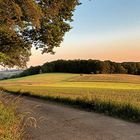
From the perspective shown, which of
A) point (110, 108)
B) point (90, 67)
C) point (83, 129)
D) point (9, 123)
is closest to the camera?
point (9, 123)

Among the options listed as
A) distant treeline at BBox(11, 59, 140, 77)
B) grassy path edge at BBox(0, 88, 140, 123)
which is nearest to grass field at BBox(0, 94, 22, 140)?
grassy path edge at BBox(0, 88, 140, 123)

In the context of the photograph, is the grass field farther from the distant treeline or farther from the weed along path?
the distant treeline

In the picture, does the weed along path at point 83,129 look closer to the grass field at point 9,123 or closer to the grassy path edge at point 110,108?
the grass field at point 9,123

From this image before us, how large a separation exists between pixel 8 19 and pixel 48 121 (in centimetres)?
429

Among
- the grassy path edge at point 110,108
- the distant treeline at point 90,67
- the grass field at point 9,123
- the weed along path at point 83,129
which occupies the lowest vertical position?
the weed along path at point 83,129

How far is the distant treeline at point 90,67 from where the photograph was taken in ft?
406

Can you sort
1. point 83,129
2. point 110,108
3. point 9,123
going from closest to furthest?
point 9,123 → point 83,129 → point 110,108

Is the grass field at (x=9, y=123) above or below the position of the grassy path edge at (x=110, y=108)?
above

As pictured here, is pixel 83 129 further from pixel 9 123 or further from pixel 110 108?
pixel 110 108

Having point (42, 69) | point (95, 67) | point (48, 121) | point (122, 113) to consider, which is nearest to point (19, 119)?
point (48, 121)

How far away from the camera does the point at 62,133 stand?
13562 millimetres

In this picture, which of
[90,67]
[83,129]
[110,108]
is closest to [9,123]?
[83,129]

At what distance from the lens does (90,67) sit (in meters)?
→ 124

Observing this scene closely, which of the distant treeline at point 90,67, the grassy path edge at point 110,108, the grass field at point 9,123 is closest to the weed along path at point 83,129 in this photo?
the grass field at point 9,123
